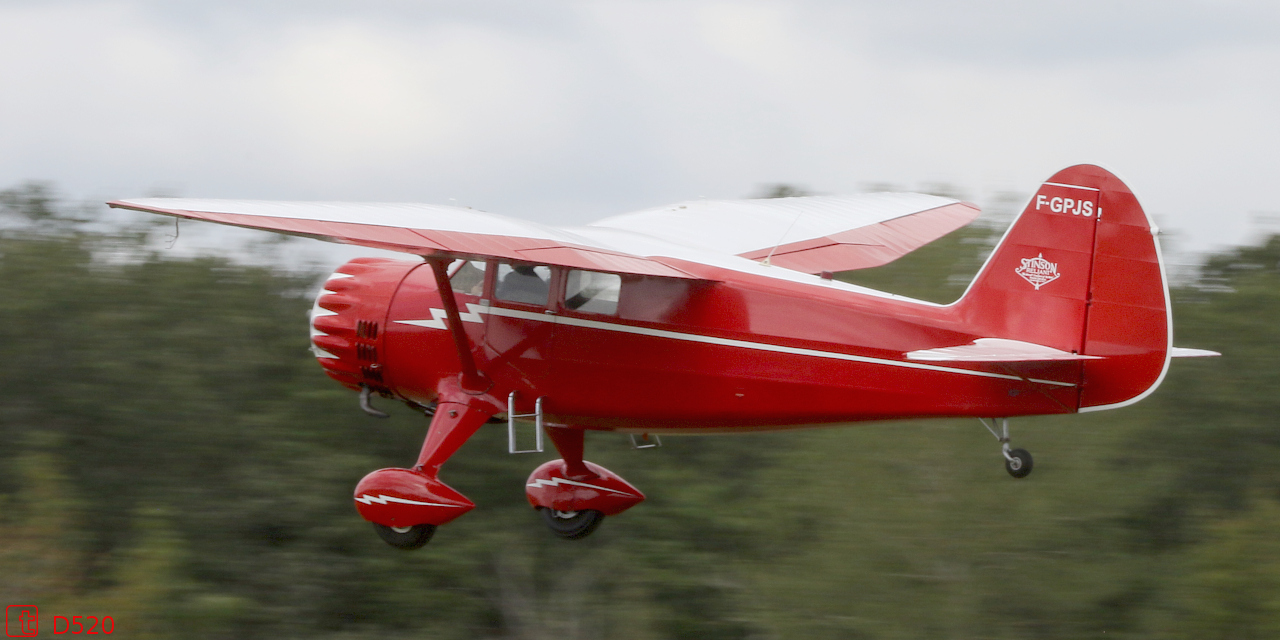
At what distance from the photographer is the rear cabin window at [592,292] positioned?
836 centimetres

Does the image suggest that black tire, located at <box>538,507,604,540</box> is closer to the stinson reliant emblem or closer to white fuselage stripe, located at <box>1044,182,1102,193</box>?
the stinson reliant emblem

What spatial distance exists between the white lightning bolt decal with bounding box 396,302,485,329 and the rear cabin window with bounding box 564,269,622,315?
2.29ft

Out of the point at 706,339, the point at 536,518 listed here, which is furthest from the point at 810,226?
the point at 536,518

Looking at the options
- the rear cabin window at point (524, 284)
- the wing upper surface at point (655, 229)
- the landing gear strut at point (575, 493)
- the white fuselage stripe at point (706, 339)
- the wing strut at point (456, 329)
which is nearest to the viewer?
the wing upper surface at point (655, 229)

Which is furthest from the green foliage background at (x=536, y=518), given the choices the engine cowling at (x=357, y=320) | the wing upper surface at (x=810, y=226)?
the engine cowling at (x=357, y=320)

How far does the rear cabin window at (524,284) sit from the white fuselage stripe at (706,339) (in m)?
0.09

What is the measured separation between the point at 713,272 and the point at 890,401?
1.44 metres

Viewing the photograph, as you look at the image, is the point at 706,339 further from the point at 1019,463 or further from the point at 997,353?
the point at 1019,463

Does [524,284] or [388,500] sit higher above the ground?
[524,284]

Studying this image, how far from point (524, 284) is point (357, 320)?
4.81 feet

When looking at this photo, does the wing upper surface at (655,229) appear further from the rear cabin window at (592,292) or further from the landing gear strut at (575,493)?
the landing gear strut at (575,493)

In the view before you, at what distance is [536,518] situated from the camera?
15.8 meters

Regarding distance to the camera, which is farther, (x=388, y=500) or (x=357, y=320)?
(x=357, y=320)

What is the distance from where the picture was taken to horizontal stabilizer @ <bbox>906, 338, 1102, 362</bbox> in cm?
711
